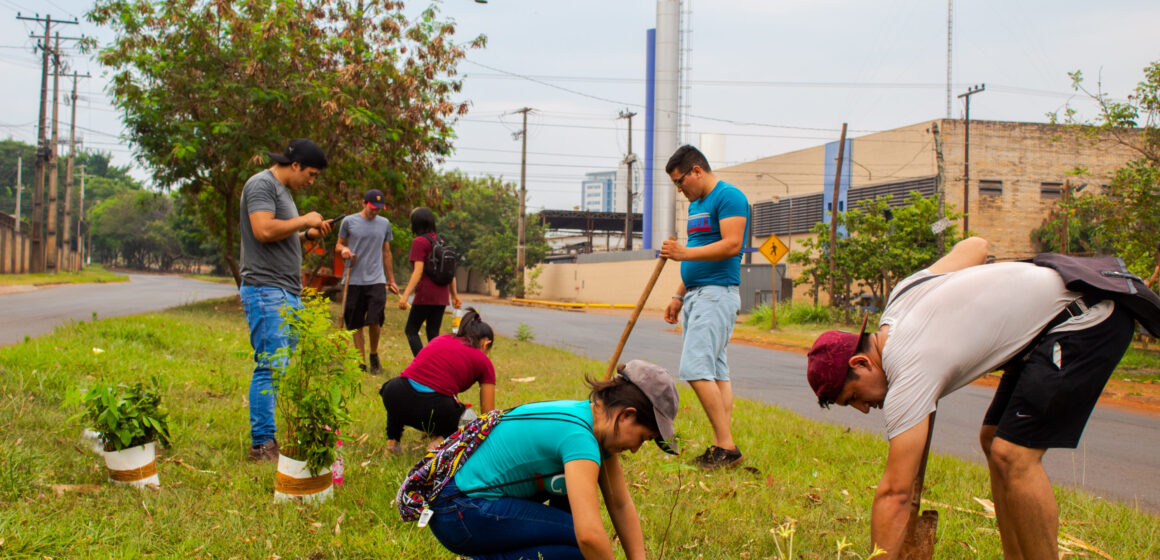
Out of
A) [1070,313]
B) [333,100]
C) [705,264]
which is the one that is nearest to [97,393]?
[705,264]

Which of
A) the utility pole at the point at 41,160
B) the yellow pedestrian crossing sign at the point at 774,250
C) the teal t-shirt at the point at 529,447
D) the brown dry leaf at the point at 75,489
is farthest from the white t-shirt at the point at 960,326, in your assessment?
the utility pole at the point at 41,160

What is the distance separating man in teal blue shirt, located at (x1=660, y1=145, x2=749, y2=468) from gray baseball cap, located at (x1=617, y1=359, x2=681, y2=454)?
6.82 ft

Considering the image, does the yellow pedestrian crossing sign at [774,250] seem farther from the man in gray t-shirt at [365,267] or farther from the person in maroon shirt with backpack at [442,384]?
the person in maroon shirt with backpack at [442,384]

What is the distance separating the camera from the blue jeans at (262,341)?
461 cm

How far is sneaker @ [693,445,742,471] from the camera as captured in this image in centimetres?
481

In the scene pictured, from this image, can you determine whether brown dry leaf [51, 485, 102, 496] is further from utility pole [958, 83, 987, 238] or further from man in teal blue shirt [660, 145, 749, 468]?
utility pole [958, 83, 987, 238]

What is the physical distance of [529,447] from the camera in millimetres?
2820

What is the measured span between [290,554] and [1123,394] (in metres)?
11.0

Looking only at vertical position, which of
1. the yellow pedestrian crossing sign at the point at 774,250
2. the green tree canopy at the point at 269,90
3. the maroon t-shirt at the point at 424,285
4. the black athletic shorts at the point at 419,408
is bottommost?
the black athletic shorts at the point at 419,408

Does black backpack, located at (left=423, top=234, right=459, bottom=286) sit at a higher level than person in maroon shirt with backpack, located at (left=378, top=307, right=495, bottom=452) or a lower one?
higher

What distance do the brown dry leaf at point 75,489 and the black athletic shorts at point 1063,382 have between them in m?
4.09

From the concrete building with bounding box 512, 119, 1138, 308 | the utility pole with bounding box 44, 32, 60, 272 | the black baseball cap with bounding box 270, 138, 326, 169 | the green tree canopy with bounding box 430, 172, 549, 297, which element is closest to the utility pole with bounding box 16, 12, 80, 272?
the utility pole with bounding box 44, 32, 60, 272

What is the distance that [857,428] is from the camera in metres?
6.74

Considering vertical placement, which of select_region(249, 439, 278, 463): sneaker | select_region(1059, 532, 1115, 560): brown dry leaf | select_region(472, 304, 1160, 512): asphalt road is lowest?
select_region(472, 304, 1160, 512): asphalt road
